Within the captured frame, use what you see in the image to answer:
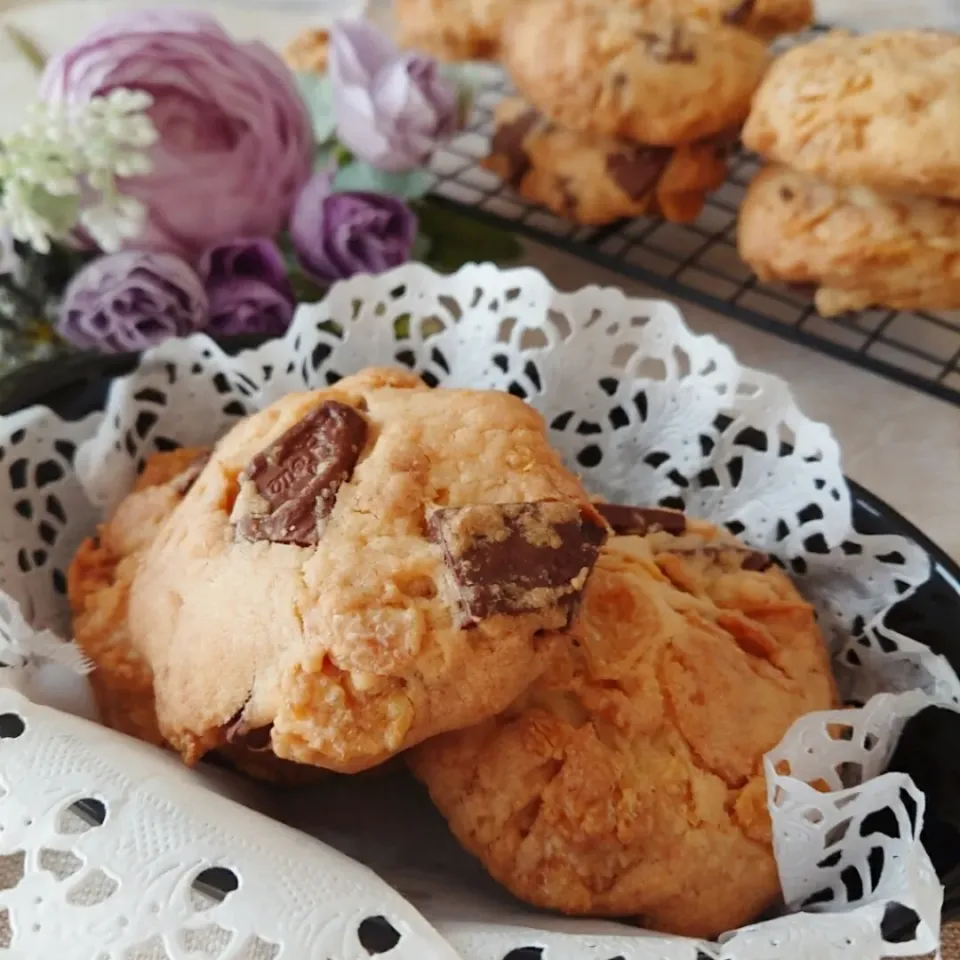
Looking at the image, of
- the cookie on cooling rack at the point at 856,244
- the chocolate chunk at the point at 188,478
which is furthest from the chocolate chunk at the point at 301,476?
the cookie on cooling rack at the point at 856,244

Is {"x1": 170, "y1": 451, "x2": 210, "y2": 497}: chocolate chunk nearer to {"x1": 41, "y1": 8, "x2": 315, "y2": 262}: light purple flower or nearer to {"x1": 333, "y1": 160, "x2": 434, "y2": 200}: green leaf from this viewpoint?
{"x1": 41, "y1": 8, "x2": 315, "y2": 262}: light purple flower

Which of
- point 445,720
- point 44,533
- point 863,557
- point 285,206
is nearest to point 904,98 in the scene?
Result: point 863,557

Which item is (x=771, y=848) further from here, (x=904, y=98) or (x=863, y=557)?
(x=904, y=98)

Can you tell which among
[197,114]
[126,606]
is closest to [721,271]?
[197,114]

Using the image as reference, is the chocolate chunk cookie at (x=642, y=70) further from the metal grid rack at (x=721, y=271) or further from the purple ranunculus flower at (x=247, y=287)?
the purple ranunculus flower at (x=247, y=287)

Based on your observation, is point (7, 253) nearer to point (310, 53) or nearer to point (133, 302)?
point (133, 302)

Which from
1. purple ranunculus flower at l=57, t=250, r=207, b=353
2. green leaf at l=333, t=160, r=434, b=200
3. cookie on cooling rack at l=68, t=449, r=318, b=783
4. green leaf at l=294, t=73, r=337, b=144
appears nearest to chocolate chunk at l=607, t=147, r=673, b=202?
green leaf at l=333, t=160, r=434, b=200
